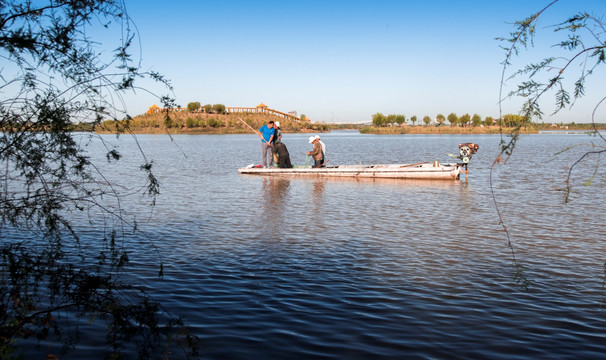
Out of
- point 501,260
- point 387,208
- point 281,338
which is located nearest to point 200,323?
point 281,338

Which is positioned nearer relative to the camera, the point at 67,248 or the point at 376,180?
the point at 67,248

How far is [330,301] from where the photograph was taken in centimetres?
675

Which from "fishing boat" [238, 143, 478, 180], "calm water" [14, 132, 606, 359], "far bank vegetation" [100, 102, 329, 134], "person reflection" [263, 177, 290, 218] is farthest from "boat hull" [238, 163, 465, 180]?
"far bank vegetation" [100, 102, 329, 134]

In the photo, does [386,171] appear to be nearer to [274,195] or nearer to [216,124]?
[274,195]

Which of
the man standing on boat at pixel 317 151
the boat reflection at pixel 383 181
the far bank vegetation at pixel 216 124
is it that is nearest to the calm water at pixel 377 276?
the boat reflection at pixel 383 181

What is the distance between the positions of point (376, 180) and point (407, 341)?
50.4ft

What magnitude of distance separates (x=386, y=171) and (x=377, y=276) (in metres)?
13.6

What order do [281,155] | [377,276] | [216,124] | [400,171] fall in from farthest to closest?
[216,124] < [281,155] < [400,171] < [377,276]

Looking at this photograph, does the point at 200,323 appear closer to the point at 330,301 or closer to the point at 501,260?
the point at 330,301

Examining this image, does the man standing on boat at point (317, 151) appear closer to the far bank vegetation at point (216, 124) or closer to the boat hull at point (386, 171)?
the boat hull at point (386, 171)

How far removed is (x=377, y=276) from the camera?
7785 millimetres

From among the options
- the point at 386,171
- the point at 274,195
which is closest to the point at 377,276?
the point at 274,195

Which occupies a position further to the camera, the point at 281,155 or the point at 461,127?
the point at 461,127

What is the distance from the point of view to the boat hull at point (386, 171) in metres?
20.5
